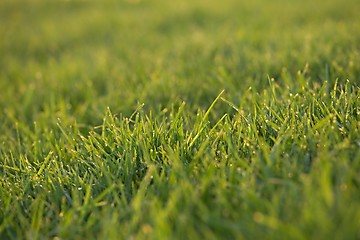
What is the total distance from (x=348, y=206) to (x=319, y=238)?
0.15 meters

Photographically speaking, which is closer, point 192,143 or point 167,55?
point 192,143

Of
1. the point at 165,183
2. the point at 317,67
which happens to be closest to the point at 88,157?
the point at 165,183

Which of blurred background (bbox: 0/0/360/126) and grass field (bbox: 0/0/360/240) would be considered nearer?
grass field (bbox: 0/0/360/240)

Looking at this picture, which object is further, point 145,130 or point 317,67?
point 317,67

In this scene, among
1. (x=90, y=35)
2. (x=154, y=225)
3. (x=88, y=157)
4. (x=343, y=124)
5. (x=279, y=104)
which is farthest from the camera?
(x=90, y=35)

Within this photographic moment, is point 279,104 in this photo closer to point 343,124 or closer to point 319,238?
point 343,124

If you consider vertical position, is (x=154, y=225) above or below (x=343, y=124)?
below

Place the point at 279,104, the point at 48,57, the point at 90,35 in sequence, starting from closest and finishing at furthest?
the point at 279,104
the point at 48,57
the point at 90,35

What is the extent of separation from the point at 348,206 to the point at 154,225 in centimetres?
58

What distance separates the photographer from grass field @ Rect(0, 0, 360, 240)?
125cm

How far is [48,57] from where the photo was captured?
196 inches

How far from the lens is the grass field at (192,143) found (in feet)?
4.11

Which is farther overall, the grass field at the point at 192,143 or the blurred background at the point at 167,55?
the blurred background at the point at 167,55

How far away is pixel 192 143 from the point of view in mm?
1756
